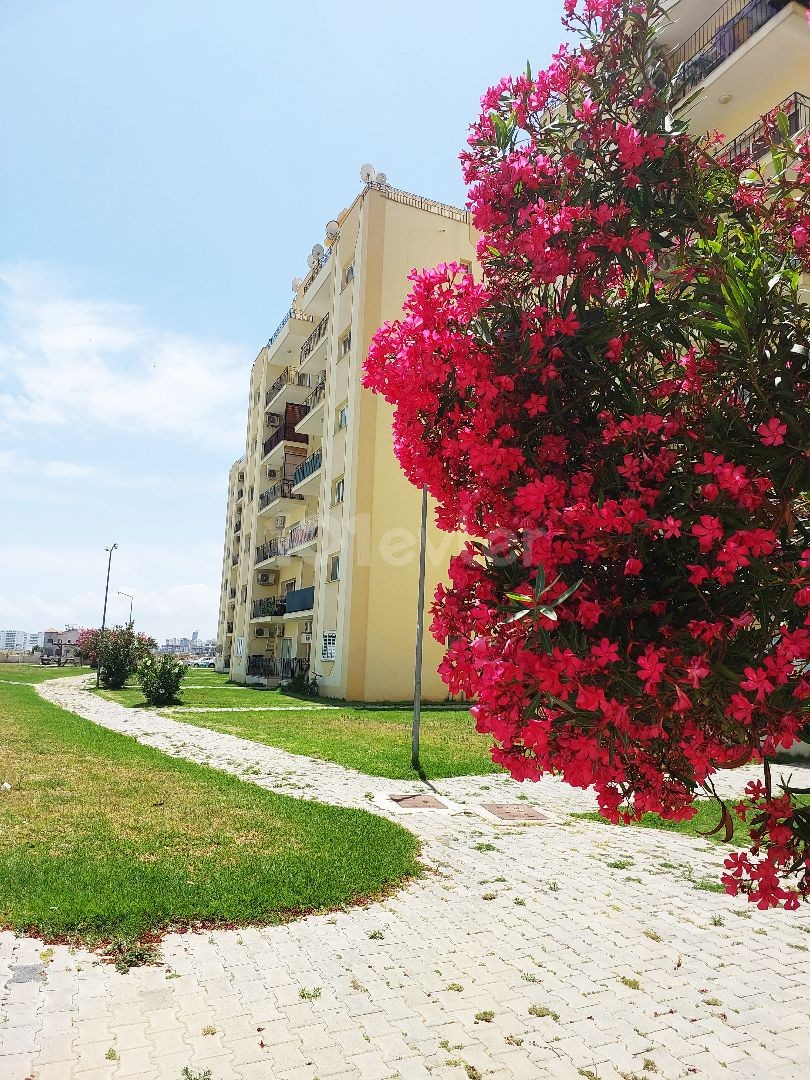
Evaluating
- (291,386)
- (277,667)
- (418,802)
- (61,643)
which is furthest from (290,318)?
(61,643)

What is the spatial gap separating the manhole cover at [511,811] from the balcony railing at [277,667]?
75.1ft

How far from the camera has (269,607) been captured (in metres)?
40.6

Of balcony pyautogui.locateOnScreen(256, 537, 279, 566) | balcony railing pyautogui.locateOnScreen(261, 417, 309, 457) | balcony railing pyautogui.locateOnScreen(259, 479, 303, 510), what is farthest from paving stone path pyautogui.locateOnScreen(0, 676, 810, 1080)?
balcony pyautogui.locateOnScreen(256, 537, 279, 566)

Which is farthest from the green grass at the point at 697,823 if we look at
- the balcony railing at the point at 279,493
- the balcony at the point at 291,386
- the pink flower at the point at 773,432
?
the balcony at the point at 291,386

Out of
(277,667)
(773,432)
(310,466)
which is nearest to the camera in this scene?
(773,432)

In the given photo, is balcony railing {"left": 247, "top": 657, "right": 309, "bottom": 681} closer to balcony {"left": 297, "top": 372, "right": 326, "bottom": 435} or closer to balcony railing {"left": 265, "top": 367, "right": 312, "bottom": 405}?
balcony {"left": 297, "top": 372, "right": 326, "bottom": 435}

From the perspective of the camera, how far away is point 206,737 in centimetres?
1836

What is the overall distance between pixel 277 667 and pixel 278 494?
9.11 meters

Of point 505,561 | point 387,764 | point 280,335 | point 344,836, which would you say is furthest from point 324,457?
point 505,561

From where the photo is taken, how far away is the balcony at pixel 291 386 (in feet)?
141

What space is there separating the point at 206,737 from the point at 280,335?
98.2 ft

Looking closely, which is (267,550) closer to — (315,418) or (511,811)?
(315,418)

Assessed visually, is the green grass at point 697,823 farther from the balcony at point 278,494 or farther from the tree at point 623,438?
the balcony at point 278,494

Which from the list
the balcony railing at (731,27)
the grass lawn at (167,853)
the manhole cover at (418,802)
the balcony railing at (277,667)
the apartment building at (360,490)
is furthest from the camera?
the balcony railing at (277,667)
